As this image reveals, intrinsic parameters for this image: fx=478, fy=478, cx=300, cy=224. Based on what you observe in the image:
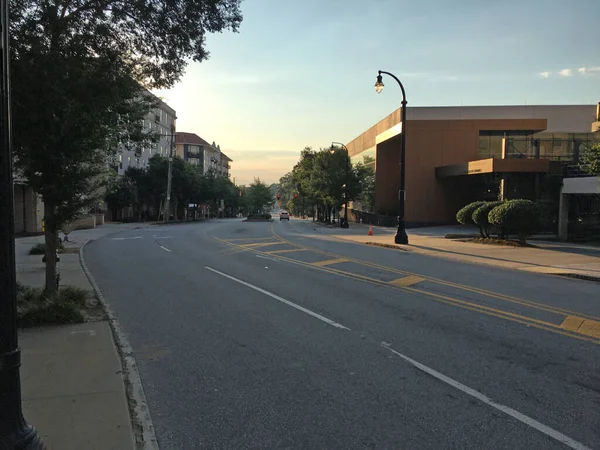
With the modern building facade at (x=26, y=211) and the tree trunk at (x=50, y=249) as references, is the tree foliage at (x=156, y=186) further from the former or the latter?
the tree trunk at (x=50, y=249)

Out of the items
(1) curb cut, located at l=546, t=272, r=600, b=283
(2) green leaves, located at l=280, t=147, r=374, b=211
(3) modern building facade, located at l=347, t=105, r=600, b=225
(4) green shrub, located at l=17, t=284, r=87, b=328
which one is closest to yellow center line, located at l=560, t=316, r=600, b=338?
(1) curb cut, located at l=546, t=272, r=600, b=283

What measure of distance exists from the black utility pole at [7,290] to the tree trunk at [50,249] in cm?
608

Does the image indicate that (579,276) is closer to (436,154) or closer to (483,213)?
(483,213)

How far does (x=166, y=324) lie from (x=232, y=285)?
3722mm

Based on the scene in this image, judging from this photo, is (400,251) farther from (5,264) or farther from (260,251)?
(5,264)

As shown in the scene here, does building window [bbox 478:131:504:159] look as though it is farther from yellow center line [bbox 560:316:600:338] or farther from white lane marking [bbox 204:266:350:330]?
yellow center line [bbox 560:316:600:338]

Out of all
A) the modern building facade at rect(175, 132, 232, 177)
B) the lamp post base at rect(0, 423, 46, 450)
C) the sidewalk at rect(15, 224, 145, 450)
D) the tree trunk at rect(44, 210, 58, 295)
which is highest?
the modern building facade at rect(175, 132, 232, 177)

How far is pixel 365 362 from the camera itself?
5.79 metres

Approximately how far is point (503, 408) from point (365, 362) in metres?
1.72

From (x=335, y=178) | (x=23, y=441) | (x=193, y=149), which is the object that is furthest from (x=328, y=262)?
(x=193, y=149)

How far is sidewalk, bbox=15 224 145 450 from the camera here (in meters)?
3.86

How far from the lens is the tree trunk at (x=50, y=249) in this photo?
28.5ft

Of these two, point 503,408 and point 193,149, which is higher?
point 193,149

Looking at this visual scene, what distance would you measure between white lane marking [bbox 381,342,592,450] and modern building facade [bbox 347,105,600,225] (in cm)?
2819
